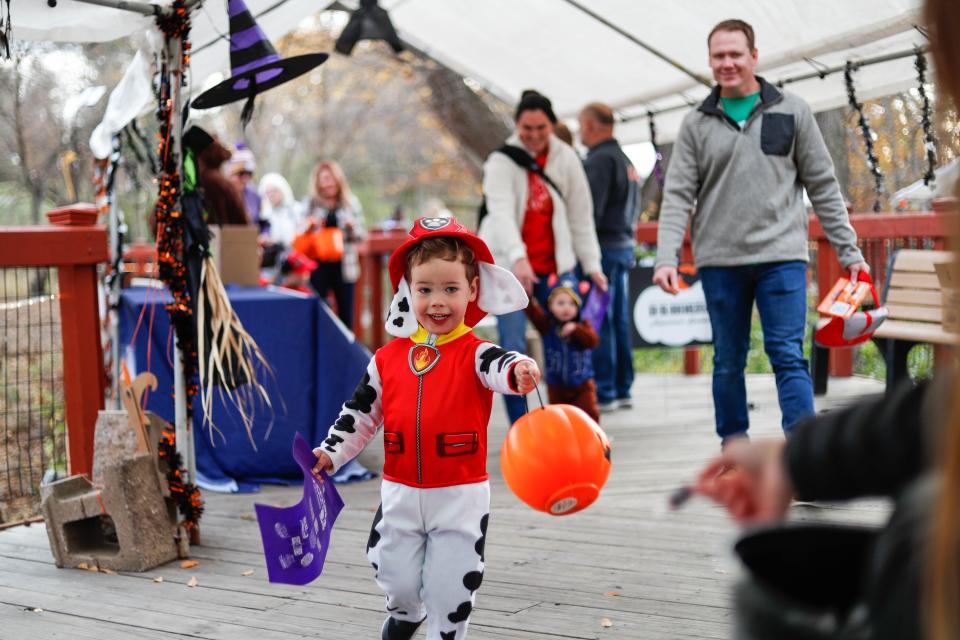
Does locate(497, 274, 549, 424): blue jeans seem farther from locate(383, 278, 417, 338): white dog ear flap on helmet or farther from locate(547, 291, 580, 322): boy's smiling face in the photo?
locate(383, 278, 417, 338): white dog ear flap on helmet

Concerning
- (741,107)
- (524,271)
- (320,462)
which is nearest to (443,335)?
(320,462)

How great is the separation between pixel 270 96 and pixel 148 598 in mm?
21597

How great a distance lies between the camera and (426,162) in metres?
28.9

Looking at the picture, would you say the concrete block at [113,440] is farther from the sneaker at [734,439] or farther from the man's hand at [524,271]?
the sneaker at [734,439]

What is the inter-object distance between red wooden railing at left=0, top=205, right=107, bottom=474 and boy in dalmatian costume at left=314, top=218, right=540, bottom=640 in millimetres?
2316

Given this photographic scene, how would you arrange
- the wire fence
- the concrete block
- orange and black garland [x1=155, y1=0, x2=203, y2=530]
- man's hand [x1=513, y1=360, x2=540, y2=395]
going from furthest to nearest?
the wire fence → the concrete block → orange and black garland [x1=155, y1=0, x2=203, y2=530] → man's hand [x1=513, y1=360, x2=540, y2=395]

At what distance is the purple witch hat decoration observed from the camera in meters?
4.15

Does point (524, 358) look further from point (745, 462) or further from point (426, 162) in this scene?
point (426, 162)

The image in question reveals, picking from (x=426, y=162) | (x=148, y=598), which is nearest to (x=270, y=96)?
(x=426, y=162)

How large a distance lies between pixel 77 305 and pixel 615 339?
3.82m

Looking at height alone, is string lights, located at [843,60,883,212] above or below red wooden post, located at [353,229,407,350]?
above

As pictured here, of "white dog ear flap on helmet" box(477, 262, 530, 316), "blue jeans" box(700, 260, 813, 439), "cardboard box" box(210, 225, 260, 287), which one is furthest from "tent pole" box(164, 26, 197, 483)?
"blue jeans" box(700, 260, 813, 439)

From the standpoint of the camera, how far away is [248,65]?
4.17 metres

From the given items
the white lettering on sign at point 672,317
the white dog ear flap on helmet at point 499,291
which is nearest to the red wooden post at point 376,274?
the white lettering on sign at point 672,317
